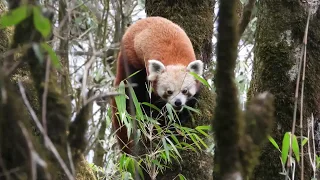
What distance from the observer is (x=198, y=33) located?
454 cm

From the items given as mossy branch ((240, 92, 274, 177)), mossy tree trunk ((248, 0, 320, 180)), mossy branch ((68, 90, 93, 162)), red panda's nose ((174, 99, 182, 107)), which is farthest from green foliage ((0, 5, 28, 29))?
red panda's nose ((174, 99, 182, 107))

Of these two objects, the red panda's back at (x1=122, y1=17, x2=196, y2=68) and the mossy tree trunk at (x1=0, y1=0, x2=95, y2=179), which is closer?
the mossy tree trunk at (x1=0, y1=0, x2=95, y2=179)

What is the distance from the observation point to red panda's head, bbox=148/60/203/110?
4.63 metres

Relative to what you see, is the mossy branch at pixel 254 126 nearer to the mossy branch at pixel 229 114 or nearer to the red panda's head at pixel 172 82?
the mossy branch at pixel 229 114

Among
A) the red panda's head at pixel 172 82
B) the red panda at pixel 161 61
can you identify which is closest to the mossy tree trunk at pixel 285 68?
the red panda at pixel 161 61

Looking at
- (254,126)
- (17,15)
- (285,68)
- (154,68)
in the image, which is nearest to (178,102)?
(154,68)

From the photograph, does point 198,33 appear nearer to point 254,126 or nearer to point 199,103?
point 199,103

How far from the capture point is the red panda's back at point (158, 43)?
4.50 meters

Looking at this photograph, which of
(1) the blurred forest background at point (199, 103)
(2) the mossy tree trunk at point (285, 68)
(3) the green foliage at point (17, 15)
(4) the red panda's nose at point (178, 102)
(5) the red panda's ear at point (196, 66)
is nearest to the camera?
(3) the green foliage at point (17, 15)

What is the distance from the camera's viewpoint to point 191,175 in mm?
3844

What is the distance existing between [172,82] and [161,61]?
25cm

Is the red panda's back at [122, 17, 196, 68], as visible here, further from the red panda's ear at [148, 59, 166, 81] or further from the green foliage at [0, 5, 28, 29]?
the green foliage at [0, 5, 28, 29]

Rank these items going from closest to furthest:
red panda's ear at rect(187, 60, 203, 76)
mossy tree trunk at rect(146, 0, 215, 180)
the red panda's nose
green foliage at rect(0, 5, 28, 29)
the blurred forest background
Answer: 1. green foliage at rect(0, 5, 28, 29)
2. the blurred forest background
3. mossy tree trunk at rect(146, 0, 215, 180)
4. red panda's ear at rect(187, 60, 203, 76)
5. the red panda's nose

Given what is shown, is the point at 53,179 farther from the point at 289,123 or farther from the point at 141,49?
the point at 141,49
